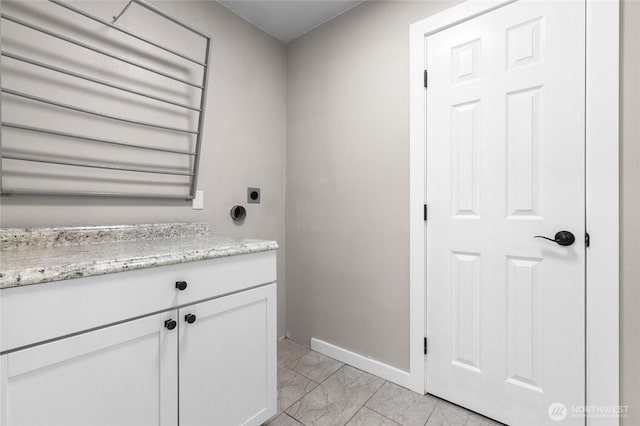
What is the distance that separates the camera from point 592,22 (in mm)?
1219

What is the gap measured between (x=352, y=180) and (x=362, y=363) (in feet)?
3.93

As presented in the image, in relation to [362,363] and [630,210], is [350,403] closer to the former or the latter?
[362,363]

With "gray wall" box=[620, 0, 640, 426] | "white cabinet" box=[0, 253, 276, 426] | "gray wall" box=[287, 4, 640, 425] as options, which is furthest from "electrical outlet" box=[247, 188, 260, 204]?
"gray wall" box=[620, 0, 640, 426]

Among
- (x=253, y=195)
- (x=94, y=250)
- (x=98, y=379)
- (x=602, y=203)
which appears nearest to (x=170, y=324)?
(x=98, y=379)

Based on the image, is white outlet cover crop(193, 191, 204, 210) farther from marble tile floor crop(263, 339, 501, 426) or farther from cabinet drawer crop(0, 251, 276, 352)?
marble tile floor crop(263, 339, 501, 426)

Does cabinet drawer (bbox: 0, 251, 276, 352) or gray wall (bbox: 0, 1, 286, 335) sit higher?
gray wall (bbox: 0, 1, 286, 335)

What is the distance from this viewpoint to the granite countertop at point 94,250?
790mm

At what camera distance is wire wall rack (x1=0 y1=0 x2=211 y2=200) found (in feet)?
4.02

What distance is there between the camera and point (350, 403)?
5.29ft

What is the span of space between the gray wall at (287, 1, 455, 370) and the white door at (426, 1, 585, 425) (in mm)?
206

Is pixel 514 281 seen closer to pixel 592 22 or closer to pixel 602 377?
pixel 602 377

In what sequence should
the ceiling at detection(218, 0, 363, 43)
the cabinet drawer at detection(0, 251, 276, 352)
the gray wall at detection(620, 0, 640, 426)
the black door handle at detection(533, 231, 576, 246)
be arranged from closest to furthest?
the cabinet drawer at detection(0, 251, 276, 352), the gray wall at detection(620, 0, 640, 426), the black door handle at detection(533, 231, 576, 246), the ceiling at detection(218, 0, 363, 43)

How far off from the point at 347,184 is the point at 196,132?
98 cm

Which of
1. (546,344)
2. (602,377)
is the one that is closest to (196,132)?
(546,344)
